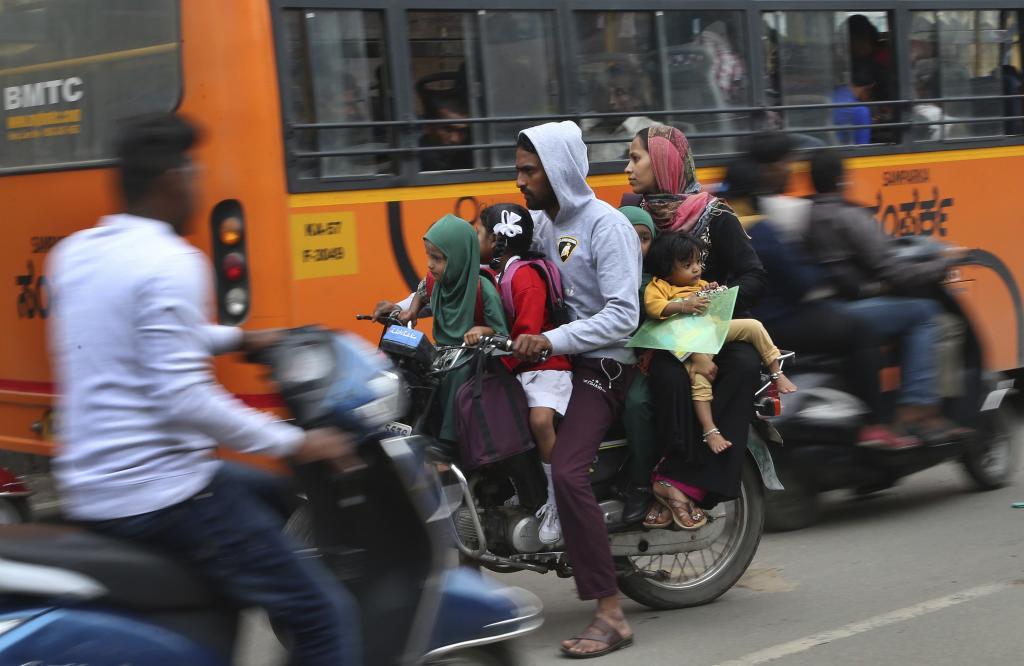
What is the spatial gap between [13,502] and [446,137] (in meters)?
2.58

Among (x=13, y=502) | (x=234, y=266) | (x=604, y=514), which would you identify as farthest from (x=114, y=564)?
(x=13, y=502)

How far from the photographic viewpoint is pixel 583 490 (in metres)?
4.69

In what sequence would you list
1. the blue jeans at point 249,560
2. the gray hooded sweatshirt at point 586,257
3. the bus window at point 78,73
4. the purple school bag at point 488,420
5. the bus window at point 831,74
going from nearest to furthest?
the blue jeans at point 249,560 → the purple school bag at point 488,420 → the gray hooded sweatshirt at point 586,257 → the bus window at point 78,73 → the bus window at point 831,74

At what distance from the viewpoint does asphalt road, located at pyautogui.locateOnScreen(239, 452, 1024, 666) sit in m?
4.70

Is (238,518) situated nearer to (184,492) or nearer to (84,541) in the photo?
(184,492)

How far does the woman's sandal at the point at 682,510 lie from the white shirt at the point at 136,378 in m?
2.32

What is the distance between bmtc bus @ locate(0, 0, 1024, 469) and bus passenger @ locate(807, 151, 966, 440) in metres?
1.08

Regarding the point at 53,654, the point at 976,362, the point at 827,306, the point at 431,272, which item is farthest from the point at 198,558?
the point at 976,362

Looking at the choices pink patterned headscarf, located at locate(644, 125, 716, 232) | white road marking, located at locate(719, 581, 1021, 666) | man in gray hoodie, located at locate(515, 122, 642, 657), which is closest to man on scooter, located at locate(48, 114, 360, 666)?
man in gray hoodie, located at locate(515, 122, 642, 657)

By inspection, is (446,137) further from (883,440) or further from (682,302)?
(883,440)

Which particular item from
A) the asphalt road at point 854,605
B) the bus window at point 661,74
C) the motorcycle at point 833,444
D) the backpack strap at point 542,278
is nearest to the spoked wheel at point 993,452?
the motorcycle at point 833,444

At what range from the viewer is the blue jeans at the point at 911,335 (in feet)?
22.4

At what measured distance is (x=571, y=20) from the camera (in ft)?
23.1

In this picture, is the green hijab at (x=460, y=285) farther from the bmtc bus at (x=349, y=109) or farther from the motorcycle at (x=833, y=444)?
the motorcycle at (x=833, y=444)
